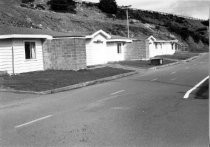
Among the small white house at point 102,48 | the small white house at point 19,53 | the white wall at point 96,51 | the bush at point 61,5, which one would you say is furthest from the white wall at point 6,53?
the bush at point 61,5

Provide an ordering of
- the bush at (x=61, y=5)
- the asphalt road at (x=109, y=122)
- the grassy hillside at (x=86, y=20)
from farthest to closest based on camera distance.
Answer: the bush at (x=61, y=5), the grassy hillside at (x=86, y=20), the asphalt road at (x=109, y=122)

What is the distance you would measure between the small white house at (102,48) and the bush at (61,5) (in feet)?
136

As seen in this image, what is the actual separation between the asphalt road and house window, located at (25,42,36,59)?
50.1 feet

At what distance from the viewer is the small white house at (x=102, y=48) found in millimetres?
42016

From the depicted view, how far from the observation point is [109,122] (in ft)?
35.4

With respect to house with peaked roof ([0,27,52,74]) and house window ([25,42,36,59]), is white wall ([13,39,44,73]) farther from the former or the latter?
house window ([25,42,36,59])

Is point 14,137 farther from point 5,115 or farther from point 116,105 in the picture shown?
point 116,105

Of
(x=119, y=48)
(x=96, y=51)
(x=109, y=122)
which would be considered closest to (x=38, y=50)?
(x=96, y=51)

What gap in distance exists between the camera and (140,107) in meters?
13.4

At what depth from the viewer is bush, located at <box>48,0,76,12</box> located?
298 ft

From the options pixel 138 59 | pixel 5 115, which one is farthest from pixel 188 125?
pixel 138 59

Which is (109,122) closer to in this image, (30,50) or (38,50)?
(30,50)

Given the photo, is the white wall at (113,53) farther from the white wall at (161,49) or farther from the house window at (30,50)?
the white wall at (161,49)

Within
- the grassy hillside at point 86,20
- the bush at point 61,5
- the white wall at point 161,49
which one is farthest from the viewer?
the bush at point 61,5
